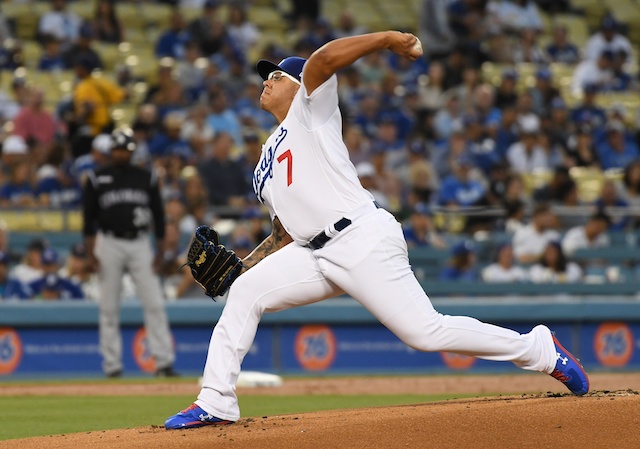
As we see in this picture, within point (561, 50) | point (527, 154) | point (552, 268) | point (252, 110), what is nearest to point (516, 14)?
point (561, 50)

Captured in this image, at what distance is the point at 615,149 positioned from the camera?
1530 cm

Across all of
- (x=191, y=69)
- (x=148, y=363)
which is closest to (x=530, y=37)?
(x=191, y=69)

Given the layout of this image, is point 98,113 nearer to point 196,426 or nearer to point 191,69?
point 191,69

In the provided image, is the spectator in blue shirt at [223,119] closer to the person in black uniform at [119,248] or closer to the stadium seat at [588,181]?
Result: the person in black uniform at [119,248]

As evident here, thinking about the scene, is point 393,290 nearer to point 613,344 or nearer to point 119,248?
point 119,248

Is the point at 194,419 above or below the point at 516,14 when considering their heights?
below

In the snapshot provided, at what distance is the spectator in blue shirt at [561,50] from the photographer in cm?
1829

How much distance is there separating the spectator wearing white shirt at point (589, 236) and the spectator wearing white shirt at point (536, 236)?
338mm

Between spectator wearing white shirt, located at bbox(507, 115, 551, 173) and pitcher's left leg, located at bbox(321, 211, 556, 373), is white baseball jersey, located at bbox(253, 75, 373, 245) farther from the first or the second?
spectator wearing white shirt, located at bbox(507, 115, 551, 173)

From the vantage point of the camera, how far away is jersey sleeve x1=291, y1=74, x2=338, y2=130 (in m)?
5.09

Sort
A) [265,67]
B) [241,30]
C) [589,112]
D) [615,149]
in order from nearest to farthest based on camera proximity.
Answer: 1. [265,67]
2. [615,149]
3. [589,112]
4. [241,30]

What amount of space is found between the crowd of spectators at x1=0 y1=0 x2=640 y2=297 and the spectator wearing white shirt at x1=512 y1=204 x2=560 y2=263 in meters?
0.02

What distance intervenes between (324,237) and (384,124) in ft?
30.8

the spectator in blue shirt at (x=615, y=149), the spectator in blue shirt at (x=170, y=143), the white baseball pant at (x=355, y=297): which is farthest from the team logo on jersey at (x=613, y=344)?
the white baseball pant at (x=355, y=297)
